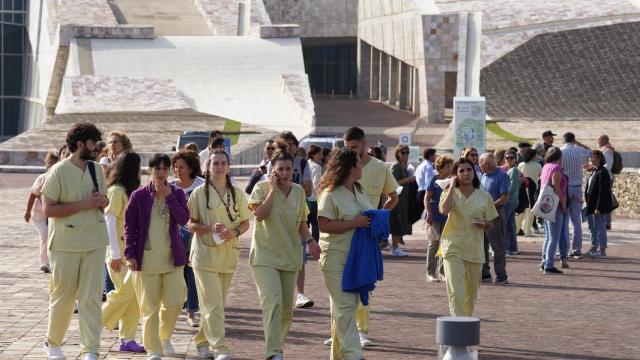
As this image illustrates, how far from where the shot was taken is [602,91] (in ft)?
148

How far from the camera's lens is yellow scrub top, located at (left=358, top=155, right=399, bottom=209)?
1200 cm

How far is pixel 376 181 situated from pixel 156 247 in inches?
99.6

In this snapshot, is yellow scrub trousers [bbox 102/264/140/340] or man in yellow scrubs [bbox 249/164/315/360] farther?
yellow scrub trousers [bbox 102/264/140/340]

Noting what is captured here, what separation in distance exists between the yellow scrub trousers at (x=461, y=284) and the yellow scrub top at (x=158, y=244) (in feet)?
7.24

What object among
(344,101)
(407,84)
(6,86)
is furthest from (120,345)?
(6,86)

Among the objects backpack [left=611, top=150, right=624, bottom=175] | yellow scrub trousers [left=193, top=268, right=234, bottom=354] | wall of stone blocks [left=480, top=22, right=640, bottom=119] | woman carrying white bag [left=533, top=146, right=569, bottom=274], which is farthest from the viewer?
wall of stone blocks [left=480, top=22, right=640, bottom=119]

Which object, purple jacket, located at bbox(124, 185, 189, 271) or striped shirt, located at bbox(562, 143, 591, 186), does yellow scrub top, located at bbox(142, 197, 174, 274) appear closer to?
purple jacket, located at bbox(124, 185, 189, 271)

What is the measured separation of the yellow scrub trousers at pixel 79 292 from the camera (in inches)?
385

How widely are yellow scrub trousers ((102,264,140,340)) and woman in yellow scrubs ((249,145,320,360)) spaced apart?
3.92ft

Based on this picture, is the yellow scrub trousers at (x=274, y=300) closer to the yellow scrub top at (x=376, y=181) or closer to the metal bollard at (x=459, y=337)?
the yellow scrub top at (x=376, y=181)

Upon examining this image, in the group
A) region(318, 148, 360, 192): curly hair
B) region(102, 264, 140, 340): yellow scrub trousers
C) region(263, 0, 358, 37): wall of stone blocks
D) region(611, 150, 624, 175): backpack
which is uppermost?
region(263, 0, 358, 37): wall of stone blocks

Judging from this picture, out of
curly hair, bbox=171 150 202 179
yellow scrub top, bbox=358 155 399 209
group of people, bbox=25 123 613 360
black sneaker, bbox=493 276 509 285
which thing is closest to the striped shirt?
black sneaker, bbox=493 276 509 285

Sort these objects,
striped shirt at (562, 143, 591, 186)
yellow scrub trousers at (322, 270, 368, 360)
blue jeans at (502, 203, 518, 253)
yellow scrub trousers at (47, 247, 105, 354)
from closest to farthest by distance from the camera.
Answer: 1. yellow scrub trousers at (322, 270, 368, 360)
2. yellow scrub trousers at (47, 247, 105, 354)
3. blue jeans at (502, 203, 518, 253)
4. striped shirt at (562, 143, 591, 186)

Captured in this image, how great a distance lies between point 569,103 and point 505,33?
10.1ft
